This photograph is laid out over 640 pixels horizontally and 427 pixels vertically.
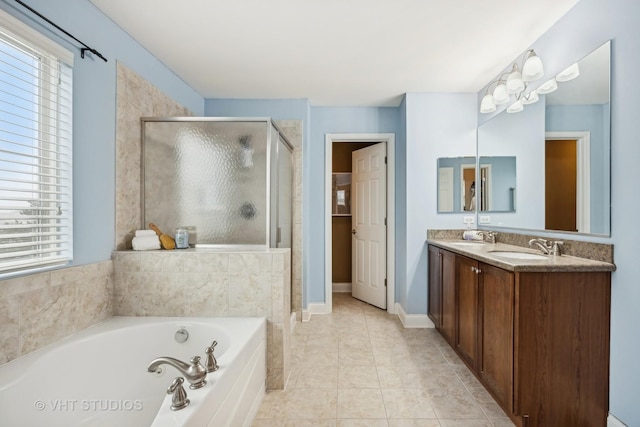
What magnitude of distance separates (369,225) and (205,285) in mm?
2410

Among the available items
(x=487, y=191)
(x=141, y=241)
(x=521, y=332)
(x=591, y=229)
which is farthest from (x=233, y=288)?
(x=487, y=191)

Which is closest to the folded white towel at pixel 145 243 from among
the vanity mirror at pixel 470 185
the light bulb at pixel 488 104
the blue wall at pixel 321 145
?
the blue wall at pixel 321 145

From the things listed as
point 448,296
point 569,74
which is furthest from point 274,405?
point 569,74

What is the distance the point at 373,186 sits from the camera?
3.89 meters

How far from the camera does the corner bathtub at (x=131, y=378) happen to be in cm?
123

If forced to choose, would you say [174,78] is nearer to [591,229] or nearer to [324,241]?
[324,241]

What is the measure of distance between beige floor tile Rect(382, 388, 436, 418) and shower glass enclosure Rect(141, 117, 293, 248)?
4.24 feet

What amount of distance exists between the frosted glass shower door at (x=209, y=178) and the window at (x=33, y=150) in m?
0.64

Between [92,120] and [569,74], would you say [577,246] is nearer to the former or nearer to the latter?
[569,74]

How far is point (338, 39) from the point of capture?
2.21 metres

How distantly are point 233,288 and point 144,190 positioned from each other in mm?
1036

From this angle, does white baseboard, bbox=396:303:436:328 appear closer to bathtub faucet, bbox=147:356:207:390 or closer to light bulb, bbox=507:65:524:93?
light bulb, bbox=507:65:524:93

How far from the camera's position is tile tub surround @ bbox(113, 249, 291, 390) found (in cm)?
202

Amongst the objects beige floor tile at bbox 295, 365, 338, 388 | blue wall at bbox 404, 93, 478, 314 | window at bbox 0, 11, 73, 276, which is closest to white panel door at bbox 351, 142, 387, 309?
blue wall at bbox 404, 93, 478, 314
